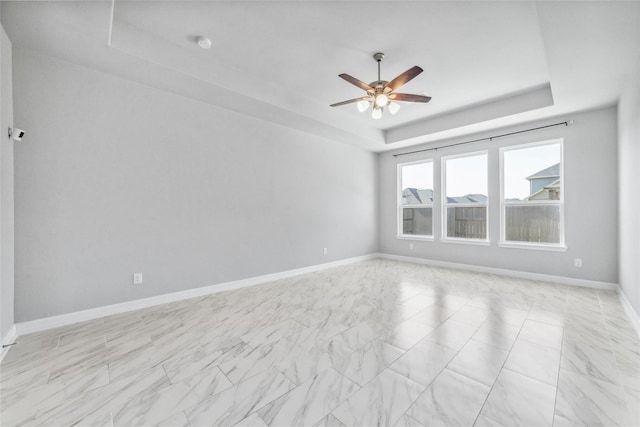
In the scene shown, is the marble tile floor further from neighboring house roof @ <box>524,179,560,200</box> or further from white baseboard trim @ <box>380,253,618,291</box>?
neighboring house roof @ <box>524,179,560,200</box>

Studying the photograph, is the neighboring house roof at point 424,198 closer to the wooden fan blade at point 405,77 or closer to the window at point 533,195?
the window at point 533,195

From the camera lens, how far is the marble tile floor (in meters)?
1.50

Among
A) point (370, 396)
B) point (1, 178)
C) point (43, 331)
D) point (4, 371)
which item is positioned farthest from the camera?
point (43, 331)

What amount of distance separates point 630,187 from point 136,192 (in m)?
5.59

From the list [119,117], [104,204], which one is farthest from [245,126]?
[104,204]

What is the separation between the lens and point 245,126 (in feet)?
13.6

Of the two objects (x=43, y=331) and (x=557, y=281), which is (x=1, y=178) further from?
(x=557, y=281)

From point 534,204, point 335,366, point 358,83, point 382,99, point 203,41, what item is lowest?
point 335,366

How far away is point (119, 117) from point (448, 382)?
4030 millimetres

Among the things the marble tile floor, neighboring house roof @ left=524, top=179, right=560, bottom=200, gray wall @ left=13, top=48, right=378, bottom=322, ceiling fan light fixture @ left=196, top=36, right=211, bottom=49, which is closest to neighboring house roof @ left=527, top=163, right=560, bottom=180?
neighboring house roof @ left=524, top=179, right=560, bottom=200

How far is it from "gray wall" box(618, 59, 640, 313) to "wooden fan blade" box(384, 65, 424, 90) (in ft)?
7.03

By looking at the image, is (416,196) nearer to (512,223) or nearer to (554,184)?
(512,223)

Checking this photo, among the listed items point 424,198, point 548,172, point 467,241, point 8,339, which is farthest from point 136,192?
point 548,172

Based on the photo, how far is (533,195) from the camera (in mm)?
4605
